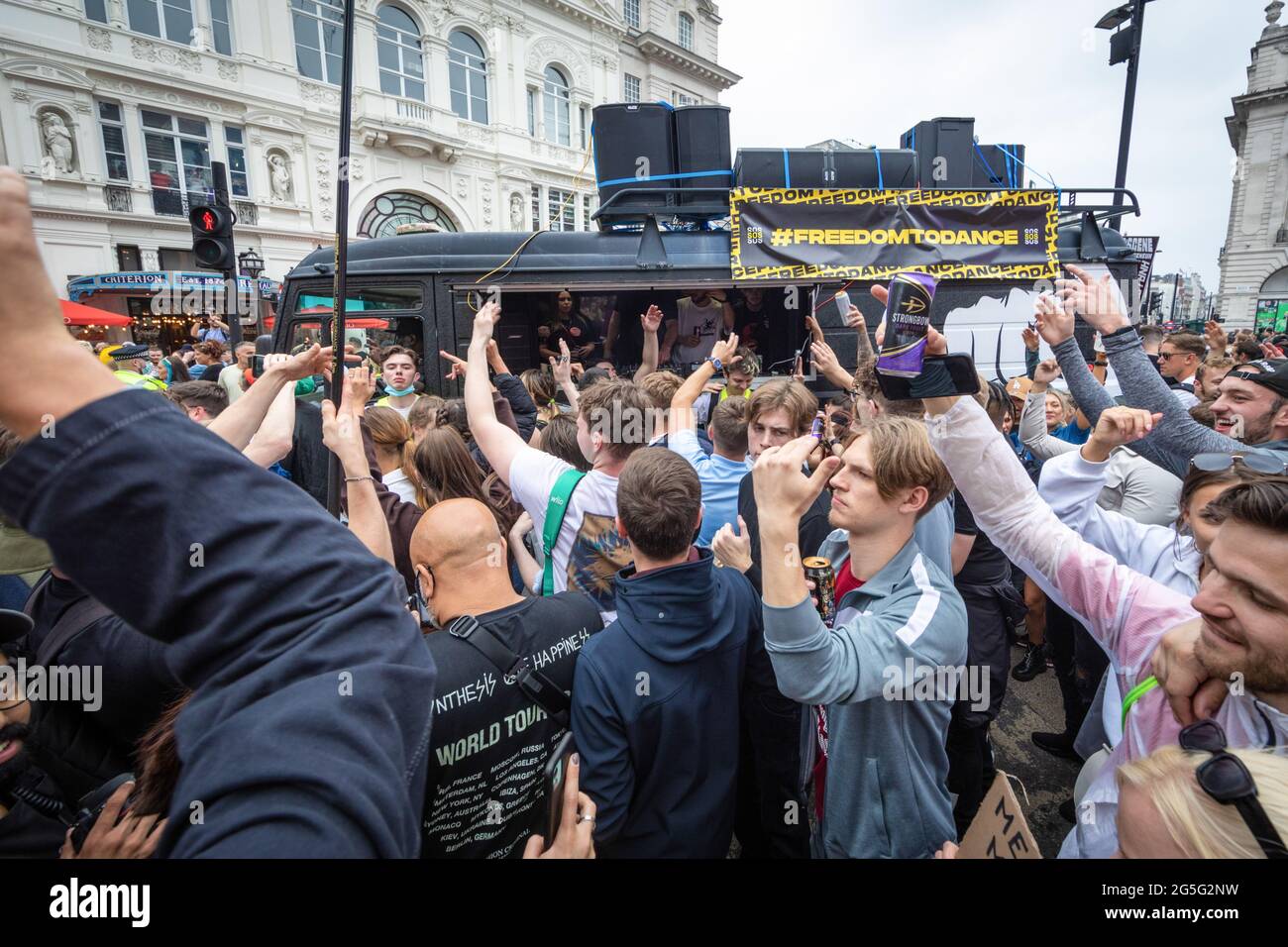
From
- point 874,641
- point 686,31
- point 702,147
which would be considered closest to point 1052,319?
point 874,641

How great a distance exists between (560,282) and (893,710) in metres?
4.39

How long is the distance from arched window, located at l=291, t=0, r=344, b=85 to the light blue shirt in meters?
19.3

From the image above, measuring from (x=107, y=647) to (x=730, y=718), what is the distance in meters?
1.71

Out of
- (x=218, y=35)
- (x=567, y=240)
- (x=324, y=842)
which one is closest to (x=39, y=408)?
(x=324, y=842)

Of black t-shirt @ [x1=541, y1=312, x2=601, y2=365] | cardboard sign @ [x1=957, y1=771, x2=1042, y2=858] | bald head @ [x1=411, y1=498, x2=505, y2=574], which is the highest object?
black t-shirt @ [x1=541, y1=312, x2=601, y2=365]

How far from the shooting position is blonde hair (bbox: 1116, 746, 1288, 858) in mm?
776

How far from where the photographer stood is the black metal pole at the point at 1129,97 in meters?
5.64

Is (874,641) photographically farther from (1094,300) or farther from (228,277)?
(228,277)

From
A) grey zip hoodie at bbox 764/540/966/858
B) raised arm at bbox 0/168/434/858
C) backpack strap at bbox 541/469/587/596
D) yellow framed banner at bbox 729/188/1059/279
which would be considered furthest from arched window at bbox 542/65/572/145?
raised arm at bbox 0/168/434/858

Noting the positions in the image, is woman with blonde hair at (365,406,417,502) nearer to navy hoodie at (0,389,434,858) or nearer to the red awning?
navy hoodie at (0,389,434,858)

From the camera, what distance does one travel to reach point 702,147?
5793 millimetres

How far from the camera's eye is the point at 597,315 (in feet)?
25.5

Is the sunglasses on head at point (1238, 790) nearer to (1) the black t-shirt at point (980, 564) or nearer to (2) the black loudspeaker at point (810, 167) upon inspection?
(1) the black t-shirt at point (980, 564)
